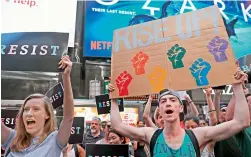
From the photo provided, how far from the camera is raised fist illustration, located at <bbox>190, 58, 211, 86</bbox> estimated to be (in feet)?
9.34

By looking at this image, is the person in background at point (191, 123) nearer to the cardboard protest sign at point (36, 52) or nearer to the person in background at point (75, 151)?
the person in background at point (75, 151)

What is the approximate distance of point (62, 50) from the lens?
3.21 meters

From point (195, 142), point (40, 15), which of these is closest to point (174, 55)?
point (195, 142)

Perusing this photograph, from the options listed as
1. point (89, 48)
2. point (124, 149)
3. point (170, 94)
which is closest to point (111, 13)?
point (89, 48)

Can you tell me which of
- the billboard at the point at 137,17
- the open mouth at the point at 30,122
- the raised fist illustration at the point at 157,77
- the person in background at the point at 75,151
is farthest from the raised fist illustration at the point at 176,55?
the billboard at the point at 137,17

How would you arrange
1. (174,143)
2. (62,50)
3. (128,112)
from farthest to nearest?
(128,112), (62,50), (174,143)

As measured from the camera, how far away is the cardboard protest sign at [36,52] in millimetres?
3160

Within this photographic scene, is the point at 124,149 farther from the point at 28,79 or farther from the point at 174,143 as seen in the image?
the point at 28,79

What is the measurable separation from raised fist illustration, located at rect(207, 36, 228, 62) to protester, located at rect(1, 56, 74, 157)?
1.33m

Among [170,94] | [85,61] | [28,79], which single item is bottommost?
[170,94]

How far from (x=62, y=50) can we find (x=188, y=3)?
1162 centimetres

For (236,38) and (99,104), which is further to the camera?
(236,38)

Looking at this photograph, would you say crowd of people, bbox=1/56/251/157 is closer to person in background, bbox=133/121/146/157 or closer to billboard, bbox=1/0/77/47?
person in background, bbox=133/121/146/157

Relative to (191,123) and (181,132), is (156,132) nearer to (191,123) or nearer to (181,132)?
(181,132)
